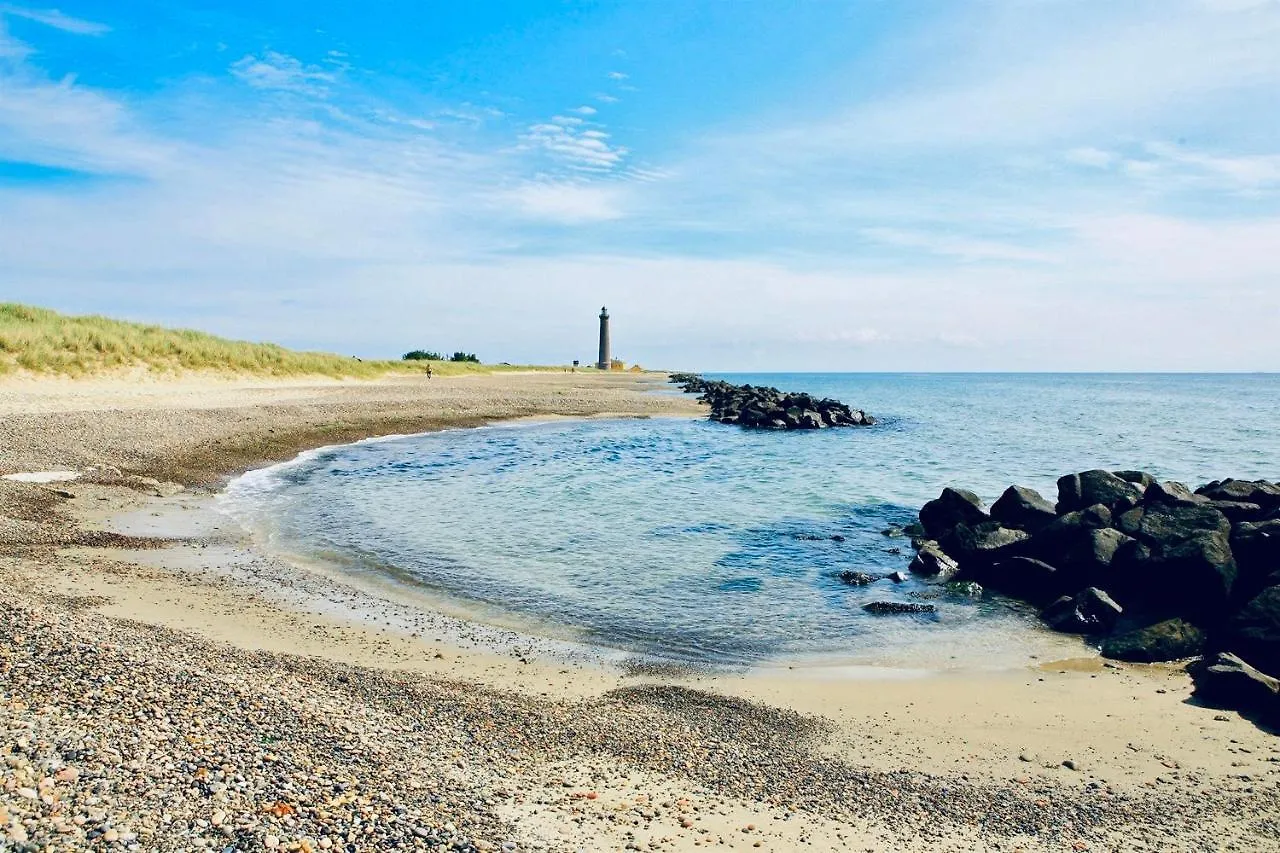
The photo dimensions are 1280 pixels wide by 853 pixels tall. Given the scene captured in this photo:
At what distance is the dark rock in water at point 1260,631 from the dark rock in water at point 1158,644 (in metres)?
0.36

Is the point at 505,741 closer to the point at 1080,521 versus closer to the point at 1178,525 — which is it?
the point at 1178,525

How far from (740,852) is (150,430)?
23.4 meters

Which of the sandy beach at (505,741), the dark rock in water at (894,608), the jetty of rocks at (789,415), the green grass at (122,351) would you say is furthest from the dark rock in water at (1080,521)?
the green grass at (122,351)

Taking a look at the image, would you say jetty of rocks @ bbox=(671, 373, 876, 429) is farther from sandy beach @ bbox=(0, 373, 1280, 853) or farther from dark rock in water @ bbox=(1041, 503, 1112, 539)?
sandy beach @ bbox=(0, 373, 1280, 853)

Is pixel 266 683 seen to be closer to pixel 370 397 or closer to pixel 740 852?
pixel 740 852

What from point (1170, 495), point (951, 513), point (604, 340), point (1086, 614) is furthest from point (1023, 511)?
point (604, 340)

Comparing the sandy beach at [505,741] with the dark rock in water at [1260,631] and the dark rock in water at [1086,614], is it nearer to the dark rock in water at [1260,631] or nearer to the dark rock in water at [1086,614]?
the dark rock in water at [1260,631]

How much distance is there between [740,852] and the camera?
4.91m

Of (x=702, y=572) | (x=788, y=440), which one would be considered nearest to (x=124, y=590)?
(x=702, y=572)

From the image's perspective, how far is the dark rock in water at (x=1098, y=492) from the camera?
51.0ft

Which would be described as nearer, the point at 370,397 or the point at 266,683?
the point at 266,683

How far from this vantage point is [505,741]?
6.27 meters

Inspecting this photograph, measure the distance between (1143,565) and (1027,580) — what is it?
159cm

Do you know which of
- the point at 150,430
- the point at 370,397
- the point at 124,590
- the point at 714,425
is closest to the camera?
the point at 124,590
